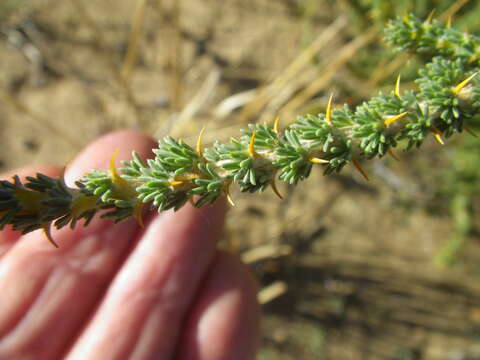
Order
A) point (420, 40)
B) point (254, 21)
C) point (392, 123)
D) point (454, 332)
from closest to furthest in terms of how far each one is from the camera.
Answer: point (392, 123) → point (420, 40) → point (454, 332) → point (254, 21)

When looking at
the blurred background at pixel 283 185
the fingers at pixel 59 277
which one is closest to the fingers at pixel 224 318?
the fingers at pixel 59 277

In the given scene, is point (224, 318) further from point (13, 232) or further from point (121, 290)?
point (13, 232)

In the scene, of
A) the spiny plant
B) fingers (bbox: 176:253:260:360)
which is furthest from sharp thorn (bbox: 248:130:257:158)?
fingers (bbox: 176:253:260:360)

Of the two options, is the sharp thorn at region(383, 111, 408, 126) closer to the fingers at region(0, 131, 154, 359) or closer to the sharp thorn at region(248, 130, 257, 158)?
the sharp thorn at region(248, 130, 257, 158)

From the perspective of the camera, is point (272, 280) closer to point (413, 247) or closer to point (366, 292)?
point (366, 292)

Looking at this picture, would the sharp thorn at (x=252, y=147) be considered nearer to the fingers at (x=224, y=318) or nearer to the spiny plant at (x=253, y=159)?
the spiny plant at (x=253, y=159)

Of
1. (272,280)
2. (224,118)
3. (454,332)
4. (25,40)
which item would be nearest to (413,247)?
(454,332)
